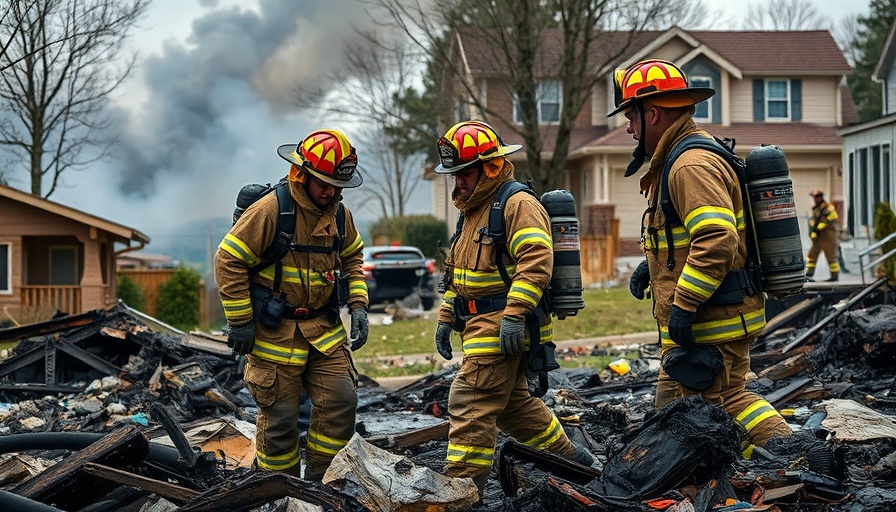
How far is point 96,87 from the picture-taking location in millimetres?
22859

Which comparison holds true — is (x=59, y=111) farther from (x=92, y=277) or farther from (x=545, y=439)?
(x=545, y=439)

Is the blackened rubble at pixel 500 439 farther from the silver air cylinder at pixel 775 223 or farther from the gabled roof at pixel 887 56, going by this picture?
the gabled roof at pixel 887 56

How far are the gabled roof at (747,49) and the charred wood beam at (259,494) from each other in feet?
75.0

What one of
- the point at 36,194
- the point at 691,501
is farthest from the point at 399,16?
the point at 691,501

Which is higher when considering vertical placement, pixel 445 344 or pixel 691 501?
pixel 445 344

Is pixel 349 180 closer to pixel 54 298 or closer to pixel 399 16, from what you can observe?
pixel 399 16

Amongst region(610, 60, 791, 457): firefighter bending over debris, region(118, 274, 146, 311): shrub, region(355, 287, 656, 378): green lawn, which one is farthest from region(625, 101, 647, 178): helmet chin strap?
region(118, 274, 146, 311): shrub

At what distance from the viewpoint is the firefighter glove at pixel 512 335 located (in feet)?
15.6

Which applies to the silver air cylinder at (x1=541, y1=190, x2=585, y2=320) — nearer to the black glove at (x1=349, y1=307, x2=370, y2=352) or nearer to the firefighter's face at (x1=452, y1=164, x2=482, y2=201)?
the firefighter's face at (x1=452, y1=164, x2=482, y2=201)

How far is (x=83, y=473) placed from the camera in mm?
4520

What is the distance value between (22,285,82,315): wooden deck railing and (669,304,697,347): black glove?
19.4 metres

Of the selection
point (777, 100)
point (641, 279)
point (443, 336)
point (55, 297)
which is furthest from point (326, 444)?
point (777, 100)

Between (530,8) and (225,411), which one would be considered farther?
(530,8)

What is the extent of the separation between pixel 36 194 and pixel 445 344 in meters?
20.4
